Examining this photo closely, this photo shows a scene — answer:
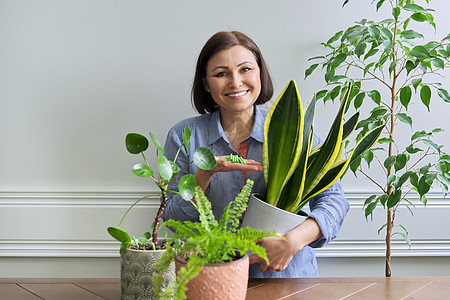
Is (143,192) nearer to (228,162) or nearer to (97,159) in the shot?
(97,159)

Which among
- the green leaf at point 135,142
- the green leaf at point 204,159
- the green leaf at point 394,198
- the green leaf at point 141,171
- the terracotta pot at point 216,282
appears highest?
the green leaf at point 135,142

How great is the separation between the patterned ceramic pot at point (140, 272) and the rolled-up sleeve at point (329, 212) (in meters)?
0.54

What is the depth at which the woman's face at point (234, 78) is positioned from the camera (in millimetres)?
1619

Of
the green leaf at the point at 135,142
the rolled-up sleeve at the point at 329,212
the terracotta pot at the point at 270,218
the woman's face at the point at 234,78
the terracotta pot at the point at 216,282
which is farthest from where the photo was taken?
the woman's face at the point at 234,78

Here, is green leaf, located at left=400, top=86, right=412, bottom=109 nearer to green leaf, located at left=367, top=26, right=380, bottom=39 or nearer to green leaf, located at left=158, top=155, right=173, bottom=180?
green leaf, located at left=367, top=26, right=380, bottom=39

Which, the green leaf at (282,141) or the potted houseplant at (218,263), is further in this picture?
the green leaf at (282,141)

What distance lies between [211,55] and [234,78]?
0.44 ft

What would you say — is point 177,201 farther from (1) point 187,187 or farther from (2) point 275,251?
(1) point 187,187

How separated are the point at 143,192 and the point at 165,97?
0.45 meters

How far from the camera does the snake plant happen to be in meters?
1.23

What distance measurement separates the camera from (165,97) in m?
2.09

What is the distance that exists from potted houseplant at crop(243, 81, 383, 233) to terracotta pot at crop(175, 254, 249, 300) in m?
0.35

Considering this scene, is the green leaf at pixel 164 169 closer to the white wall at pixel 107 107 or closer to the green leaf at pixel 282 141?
the green leaf at pixel 282 141

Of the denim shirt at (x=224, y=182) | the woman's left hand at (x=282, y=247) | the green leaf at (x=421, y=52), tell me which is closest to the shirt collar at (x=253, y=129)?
the denim shirt at (x=224, y=182)
